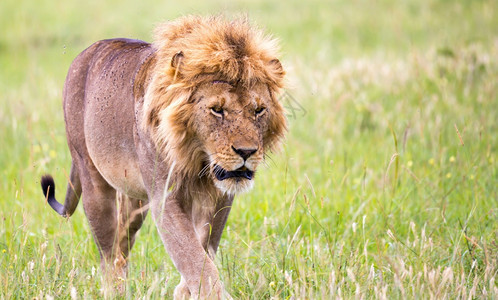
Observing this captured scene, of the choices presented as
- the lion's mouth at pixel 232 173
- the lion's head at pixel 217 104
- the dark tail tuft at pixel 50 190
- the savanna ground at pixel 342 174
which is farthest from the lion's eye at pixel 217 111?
the dark tail tuft at pixel 50 190

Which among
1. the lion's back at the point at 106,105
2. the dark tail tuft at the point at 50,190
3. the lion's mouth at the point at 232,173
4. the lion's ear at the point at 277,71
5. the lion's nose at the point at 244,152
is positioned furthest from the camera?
the dark tail tuft at the point at 50,190

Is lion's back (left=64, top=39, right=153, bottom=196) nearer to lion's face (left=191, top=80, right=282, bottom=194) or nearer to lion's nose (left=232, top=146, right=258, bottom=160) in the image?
lion's face (left=191, top=80, right=282, bottom=194)

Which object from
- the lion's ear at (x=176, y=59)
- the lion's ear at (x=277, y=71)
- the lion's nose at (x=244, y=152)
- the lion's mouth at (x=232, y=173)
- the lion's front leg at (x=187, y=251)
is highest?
the lion's ear at (x=176, y=59)

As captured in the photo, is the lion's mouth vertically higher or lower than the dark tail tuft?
higher

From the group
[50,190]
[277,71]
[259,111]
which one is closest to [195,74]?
[259,111]

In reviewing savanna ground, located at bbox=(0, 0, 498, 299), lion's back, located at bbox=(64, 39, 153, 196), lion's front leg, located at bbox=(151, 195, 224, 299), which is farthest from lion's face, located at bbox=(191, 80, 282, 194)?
lion's back, located at bbox=(64, 39, 153, 196)

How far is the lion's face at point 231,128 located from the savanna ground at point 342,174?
422 millimetres

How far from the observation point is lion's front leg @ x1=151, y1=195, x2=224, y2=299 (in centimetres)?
323

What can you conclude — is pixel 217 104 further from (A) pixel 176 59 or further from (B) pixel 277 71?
(B) pixel 277 71

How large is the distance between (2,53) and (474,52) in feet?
32.6

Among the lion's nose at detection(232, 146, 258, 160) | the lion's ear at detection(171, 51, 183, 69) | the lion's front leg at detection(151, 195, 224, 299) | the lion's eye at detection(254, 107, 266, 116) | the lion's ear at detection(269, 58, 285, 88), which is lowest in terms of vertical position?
the lion's front leg at detection(151, 195, 224, 299)

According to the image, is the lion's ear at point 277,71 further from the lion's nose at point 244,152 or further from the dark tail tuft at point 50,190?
the dark tail tuft at point 50,190

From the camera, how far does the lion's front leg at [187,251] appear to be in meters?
3.23

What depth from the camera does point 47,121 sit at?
25.8ft
